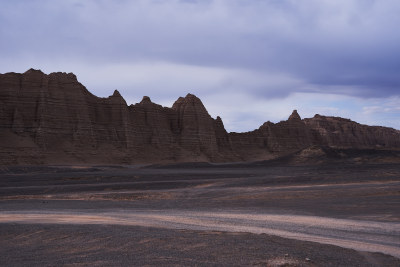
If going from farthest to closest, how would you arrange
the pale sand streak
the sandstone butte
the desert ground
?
the sandstone butte → the pale sand streak → the desert ground

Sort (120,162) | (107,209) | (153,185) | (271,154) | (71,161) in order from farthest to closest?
(271,154) < (120,162) < (71,161) < (153,185) < (107,209)

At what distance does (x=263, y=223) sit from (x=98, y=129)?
215 feet

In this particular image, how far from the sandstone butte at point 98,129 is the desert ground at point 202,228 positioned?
37449 mm

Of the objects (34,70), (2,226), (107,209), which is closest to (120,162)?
(34,70)

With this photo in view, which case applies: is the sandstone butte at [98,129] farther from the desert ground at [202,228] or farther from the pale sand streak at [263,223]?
the pale sand streak at [263,223]

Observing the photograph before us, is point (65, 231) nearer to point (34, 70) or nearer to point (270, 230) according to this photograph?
point (270, 230)

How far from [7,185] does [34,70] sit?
4195 cm

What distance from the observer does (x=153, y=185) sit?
37.4 m

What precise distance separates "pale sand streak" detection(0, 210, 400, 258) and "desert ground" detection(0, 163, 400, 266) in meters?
0.03

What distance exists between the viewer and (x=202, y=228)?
52.0 feet

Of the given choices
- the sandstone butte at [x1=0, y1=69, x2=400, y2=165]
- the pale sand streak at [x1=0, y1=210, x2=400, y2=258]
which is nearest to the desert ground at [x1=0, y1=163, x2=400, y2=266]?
the pale sand streak at [x1=0, y1=210, x2=400, y2=258]

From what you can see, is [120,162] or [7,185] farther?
[120,162]

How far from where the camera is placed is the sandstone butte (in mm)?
69875

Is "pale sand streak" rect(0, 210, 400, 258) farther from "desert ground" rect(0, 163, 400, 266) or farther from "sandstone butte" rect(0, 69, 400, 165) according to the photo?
"sandstone butte" rect(0, 69, 400, 165)
